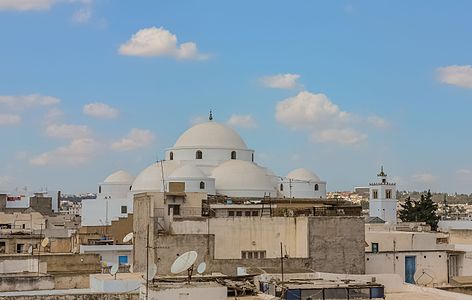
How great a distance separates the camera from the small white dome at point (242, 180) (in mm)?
51219

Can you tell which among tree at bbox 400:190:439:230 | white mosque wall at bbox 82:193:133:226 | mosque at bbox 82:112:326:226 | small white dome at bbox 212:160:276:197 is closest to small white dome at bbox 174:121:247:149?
mosque at bbox 82:112:326:226

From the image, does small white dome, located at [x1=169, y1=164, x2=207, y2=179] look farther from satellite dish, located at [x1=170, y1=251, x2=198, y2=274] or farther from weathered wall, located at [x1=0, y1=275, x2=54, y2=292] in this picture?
satellite dish, located at [x1=170, y1=251, x2=198, y2=274]

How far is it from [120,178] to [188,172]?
45.8ft

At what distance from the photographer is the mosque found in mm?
51375

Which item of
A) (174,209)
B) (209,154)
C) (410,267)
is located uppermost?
(209,154)

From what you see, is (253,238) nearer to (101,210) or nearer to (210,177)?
(210,177)

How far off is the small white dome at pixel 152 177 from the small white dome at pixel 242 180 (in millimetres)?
3863

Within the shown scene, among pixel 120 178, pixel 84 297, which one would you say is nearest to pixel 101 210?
pixel 120 178

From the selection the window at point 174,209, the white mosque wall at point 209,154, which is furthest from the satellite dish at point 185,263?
the white mosque wall at point 209,154

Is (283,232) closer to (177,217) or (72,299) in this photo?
(177,217)

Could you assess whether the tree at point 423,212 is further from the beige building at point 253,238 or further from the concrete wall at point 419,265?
the beige building at point 253,238

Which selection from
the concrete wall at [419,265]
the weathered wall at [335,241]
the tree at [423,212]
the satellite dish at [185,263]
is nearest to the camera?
the satellite dish at [185,263]

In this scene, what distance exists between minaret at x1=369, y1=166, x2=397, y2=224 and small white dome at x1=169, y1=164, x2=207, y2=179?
112 feet

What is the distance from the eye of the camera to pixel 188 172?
51.9m
